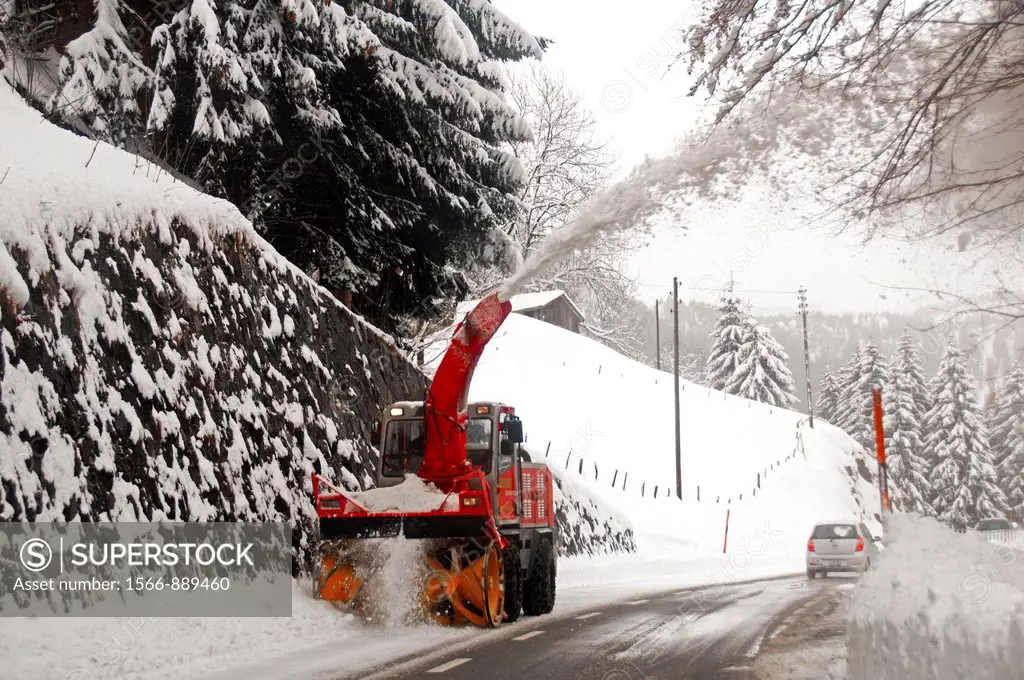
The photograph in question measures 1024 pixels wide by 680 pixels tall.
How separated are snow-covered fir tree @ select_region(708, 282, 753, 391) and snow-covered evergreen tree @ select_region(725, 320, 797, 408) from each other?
47cm

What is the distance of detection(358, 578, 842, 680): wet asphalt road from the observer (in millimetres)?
8500

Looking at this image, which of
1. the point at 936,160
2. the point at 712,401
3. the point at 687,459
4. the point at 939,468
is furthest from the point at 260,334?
the point at 712,401

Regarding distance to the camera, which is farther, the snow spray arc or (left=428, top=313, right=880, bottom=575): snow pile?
(left=428, top=313, right=880, bottom=575): snow pile

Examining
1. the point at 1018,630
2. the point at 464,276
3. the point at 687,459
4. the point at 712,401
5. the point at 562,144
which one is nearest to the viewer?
the point at 1018,630

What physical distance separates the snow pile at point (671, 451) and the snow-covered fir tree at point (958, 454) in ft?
25.8

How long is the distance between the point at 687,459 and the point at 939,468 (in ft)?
93.2

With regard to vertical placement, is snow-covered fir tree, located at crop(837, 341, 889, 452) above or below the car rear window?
above

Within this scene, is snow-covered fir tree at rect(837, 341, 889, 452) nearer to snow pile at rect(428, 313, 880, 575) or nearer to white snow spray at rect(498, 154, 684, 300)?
snow pile at rect(428, 313, 880, 575)

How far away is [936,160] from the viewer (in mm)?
7723

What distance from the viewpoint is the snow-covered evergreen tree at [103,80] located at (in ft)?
46.0

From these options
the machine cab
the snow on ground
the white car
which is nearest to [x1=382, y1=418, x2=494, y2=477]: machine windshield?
the machine cab

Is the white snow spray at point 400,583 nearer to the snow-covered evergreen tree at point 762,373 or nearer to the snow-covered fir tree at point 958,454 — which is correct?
the snow-covered fir tree at point 958,454

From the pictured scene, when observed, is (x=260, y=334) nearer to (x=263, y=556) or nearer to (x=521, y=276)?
(x=263, y=556)

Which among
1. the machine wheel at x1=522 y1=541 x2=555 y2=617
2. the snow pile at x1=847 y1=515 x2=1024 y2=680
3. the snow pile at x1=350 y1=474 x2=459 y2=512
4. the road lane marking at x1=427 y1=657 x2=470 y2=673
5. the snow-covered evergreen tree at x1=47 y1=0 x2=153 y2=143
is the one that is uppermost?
the snow-covered evergreen tree at x1=47 y1=0 x2=153 y2=143
